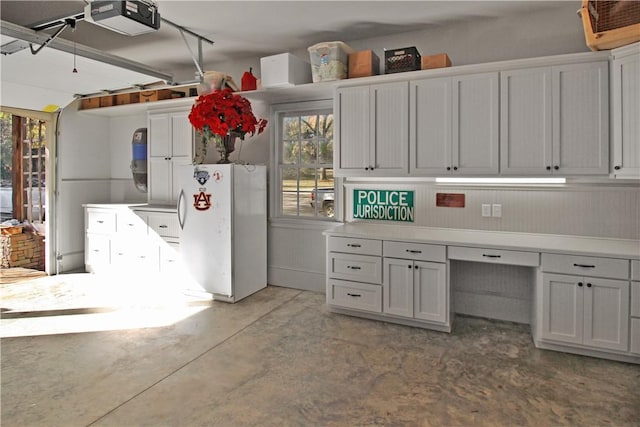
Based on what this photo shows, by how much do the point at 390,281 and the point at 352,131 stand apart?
1463 mm

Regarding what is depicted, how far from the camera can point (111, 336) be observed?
11.1 ft

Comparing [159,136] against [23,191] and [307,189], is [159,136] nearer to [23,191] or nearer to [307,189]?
[307,189]

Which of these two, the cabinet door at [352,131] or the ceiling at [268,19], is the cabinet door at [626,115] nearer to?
the ceiling at [268,19]

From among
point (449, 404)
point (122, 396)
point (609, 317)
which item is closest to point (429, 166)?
point (609, 317)

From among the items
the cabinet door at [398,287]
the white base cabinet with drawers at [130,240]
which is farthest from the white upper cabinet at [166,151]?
the cabinet door at [398,287]

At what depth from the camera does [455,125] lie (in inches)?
139

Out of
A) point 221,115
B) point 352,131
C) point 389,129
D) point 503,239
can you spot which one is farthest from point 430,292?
point 221,115

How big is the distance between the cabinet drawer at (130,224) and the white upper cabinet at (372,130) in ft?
8.56

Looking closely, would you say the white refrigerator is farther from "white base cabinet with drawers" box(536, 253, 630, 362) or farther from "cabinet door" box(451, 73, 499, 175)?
"white base cabinet with drawers" box(536, 253, 630, 362)

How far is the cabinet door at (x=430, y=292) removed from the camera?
3.39 m

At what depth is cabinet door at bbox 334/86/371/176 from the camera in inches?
154

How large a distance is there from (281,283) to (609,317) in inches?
125

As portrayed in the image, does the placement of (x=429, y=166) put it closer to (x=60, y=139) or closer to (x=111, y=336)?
(x=111, y=336)

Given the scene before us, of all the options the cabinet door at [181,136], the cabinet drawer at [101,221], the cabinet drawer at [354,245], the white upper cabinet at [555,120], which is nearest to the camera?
the white upper cabinet at [555,120]
